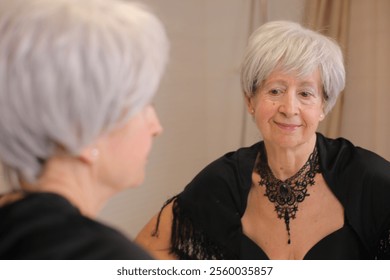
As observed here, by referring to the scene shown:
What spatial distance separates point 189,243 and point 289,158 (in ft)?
1.23

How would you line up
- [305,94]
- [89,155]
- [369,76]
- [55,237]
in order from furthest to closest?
[369,76] → [305,94] → [89,155] → [55,237]

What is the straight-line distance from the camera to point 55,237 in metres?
0.66

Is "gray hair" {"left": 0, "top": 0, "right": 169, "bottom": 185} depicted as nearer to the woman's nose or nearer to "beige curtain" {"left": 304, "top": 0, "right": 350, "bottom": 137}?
the woman's nose

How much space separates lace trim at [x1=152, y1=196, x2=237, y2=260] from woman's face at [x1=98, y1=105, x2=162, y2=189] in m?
0.63

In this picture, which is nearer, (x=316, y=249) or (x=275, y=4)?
(x=316, y=249)

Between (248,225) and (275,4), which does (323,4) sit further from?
(248,225)

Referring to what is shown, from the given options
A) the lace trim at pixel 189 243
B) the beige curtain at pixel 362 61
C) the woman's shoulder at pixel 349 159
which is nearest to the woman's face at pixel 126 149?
the lace trim at pixel 189 243

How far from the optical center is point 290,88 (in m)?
1.44

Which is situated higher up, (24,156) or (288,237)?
(24,156)

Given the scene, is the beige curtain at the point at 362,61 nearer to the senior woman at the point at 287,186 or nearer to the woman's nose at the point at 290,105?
the senior woman at the point at 287,186

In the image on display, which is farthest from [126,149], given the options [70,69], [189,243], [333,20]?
[333,20]

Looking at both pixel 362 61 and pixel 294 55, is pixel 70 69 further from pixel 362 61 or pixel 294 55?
pixel 362 61
